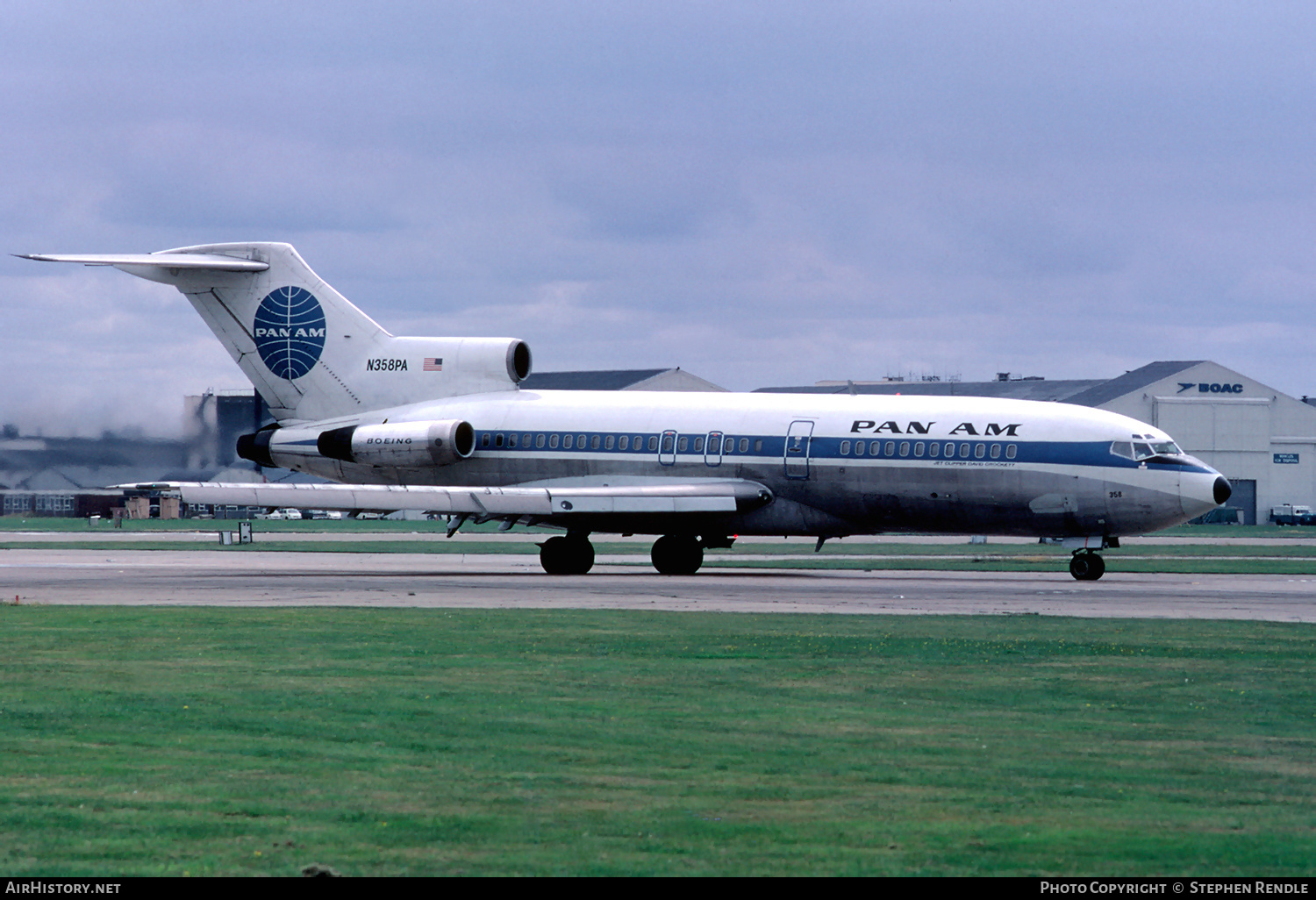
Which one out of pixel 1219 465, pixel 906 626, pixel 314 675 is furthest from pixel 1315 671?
pixel 1219 465

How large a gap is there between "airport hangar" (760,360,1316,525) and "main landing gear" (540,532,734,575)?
241 ft

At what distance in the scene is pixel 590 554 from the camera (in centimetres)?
4153

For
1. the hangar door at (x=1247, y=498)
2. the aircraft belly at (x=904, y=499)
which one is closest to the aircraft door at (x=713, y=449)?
the aircraft belly at (x=904, y=499)

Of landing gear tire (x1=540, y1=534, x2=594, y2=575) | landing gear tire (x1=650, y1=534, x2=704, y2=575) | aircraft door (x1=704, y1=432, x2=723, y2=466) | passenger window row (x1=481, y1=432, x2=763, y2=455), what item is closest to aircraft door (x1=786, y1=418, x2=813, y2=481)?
passenger window row (x1=481, y1=432, x2=763, y2=455)

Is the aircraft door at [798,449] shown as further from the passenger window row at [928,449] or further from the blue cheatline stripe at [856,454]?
the passenger window row at [928,449]

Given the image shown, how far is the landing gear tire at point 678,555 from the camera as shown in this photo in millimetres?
41938

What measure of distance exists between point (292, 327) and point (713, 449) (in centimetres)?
1391

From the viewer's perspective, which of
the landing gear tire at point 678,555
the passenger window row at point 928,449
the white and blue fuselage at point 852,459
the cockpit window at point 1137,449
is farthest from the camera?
the landing gear tire at point 678,555

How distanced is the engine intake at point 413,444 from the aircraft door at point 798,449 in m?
9.05

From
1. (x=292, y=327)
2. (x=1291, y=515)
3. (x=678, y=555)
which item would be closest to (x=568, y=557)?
(x=678, y=555)

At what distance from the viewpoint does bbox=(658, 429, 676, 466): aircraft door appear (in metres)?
41.4

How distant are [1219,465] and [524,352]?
252 ft

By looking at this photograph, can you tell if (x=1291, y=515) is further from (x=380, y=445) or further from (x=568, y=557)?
(x=380, y=445)

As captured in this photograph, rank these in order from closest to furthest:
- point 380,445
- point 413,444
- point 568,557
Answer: point 568,557
point 413,444
point 380,445
